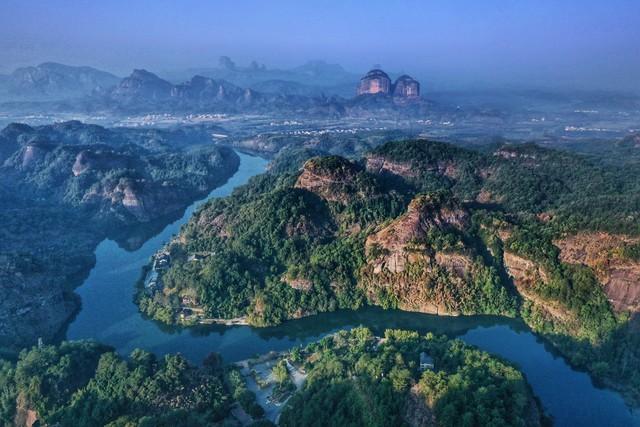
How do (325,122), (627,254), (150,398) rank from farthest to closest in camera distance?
(325,122) → (627,254) → (150,398)

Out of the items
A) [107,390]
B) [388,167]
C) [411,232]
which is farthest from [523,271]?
[107,390]

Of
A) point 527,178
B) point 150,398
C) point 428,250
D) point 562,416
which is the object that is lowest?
point 562,416

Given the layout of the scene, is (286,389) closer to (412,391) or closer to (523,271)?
(412,391)

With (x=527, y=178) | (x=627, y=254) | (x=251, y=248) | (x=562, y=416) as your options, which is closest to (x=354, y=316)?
(x=251, y=248)

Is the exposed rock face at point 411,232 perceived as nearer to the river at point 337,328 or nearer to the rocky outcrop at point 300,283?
the river at point 337,328

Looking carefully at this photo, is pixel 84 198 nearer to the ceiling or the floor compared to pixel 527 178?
nearer to the floor

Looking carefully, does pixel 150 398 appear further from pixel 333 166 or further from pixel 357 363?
pixel 333 166
